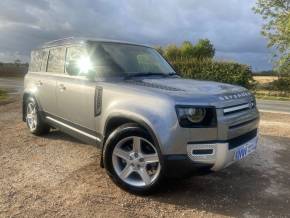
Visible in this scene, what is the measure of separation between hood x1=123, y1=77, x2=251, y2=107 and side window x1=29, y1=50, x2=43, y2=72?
124 inches

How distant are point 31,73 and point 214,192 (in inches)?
191

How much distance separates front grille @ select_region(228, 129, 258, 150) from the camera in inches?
156

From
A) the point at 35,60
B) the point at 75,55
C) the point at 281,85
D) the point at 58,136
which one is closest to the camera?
the point at 75,55

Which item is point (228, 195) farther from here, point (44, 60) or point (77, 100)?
point (44, 60)

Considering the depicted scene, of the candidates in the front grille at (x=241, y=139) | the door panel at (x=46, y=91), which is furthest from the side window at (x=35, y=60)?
the front grille at (x=241, y=139)

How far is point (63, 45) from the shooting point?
5.94m

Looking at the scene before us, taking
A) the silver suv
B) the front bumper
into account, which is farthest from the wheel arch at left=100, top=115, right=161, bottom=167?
the front bumper

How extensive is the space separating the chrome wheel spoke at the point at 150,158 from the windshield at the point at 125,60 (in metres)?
1.35

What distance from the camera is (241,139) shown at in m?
4.20

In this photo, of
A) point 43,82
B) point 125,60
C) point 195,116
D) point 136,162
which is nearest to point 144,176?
point 136,162

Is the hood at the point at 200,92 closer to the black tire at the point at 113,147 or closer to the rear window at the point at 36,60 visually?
the black tire at the point at 113,147

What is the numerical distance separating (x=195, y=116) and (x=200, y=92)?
362mm

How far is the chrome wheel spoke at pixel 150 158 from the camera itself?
3.99 meters

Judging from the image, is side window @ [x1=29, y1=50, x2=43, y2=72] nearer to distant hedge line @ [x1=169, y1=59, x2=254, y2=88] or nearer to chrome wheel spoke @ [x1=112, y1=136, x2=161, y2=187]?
chrome wheel spoke @ [x1=112, y1=136, x2=161, y2=187]
